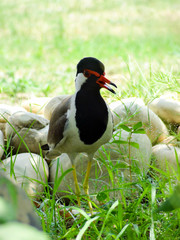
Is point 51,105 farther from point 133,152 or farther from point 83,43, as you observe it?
point 83,43

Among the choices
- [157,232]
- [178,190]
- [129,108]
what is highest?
[178,190]

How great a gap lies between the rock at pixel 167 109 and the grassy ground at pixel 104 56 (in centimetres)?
15

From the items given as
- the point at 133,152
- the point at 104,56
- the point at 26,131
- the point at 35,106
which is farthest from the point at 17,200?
the point at 104,56

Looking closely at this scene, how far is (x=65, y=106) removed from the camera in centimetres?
192

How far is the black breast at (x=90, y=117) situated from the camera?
5.87ft

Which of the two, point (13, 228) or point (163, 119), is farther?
point (163, 119)

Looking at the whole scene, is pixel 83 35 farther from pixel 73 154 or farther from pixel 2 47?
pixel 73 154

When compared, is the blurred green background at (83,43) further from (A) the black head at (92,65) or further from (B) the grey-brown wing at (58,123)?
(B) the grey-brown wing at (58,123)

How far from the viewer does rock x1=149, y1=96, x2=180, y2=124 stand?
2.74 meters

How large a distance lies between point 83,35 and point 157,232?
22.3 ft

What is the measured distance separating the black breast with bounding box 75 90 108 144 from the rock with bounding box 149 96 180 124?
107 centimetres

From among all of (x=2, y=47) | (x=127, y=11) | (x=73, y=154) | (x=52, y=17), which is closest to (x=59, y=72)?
(x=2, y=47)

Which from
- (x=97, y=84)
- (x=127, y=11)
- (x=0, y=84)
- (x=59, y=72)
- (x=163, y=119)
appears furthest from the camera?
(x=127, y=11)

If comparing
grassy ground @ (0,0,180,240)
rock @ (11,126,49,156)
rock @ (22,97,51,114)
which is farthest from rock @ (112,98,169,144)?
rock @ (22,97,51,114)
